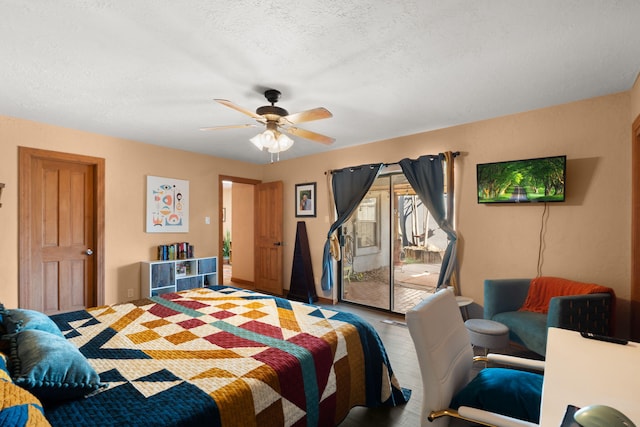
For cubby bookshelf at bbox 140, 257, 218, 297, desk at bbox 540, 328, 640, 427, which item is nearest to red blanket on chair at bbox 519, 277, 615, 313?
desk at bbox 540, 328, 640, 427

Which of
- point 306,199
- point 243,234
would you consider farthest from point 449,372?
point 243,234

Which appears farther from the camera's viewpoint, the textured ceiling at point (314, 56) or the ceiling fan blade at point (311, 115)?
the ceiling fan blade at point (311, 115)

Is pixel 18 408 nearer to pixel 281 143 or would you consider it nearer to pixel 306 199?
pixel 281 143

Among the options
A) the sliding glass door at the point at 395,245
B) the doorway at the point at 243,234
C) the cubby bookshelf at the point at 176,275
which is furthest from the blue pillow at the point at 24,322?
the doorway at the point at 243,234

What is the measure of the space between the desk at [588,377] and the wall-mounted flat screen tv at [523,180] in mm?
1960

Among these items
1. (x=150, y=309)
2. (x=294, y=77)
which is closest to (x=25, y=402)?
(x=150, y=309)

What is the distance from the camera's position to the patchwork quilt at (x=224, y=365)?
124cm

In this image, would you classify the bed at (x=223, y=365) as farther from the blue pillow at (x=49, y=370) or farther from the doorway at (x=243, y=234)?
the doorway at (x=243, y=234)

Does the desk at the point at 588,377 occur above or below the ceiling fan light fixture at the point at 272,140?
below

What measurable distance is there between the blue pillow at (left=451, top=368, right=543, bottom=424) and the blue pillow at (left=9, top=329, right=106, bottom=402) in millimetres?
1608

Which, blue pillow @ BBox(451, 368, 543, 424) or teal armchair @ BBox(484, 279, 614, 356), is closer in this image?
blue pillow @ BBox(451, 368, 543, 424)

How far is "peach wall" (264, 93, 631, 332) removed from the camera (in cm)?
281

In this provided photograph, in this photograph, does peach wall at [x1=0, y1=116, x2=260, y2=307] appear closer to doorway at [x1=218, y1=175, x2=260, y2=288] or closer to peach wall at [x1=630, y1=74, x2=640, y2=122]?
doorway at [x1=218, y1=175, x2=260, y2=288]

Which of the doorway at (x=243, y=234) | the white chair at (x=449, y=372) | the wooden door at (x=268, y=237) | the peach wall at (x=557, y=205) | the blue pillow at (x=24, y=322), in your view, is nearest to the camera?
the white chair at (x=449, y=372)
